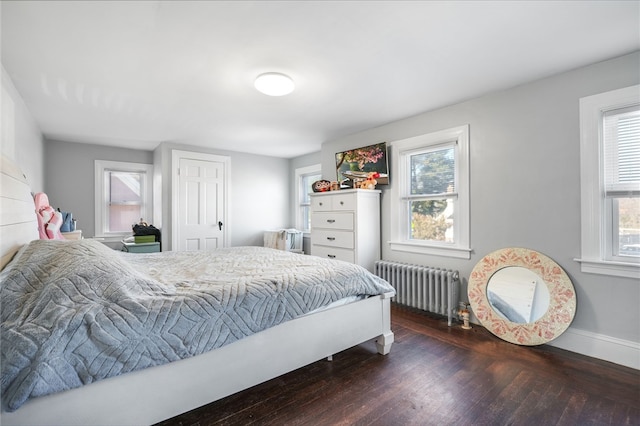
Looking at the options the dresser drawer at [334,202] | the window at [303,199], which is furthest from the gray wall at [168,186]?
the dresser drawer at [334,202]

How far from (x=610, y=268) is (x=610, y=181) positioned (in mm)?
677

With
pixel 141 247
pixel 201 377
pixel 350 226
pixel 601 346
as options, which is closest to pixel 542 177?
pixel 601 346

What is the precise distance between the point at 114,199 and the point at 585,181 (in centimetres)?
619

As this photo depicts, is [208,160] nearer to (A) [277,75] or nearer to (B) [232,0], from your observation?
(A) [277,75]

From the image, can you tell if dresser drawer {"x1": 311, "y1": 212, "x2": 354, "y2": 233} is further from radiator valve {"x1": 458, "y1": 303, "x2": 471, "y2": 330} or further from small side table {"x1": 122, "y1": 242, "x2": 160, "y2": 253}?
small side table {"x1": 122, "y1": 242, "x2": 160, "y2": 253}

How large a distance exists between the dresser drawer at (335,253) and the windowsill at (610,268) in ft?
7.01

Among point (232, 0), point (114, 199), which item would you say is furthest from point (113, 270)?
point (114, 199)

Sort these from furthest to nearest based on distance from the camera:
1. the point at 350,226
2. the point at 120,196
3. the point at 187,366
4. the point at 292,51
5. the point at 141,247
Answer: the point at 120,196
the point at 141,247
the point at 350,226
the point at 292,51
the point at 187,366

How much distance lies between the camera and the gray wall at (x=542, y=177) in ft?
7.12

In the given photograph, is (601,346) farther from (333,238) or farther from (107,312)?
(107,312)

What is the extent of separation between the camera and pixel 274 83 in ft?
7.84

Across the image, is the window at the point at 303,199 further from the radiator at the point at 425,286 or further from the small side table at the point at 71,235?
the small side table at the point at 71,235

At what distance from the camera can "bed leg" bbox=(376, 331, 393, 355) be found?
2.23 metres

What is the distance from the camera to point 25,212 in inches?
77.5
